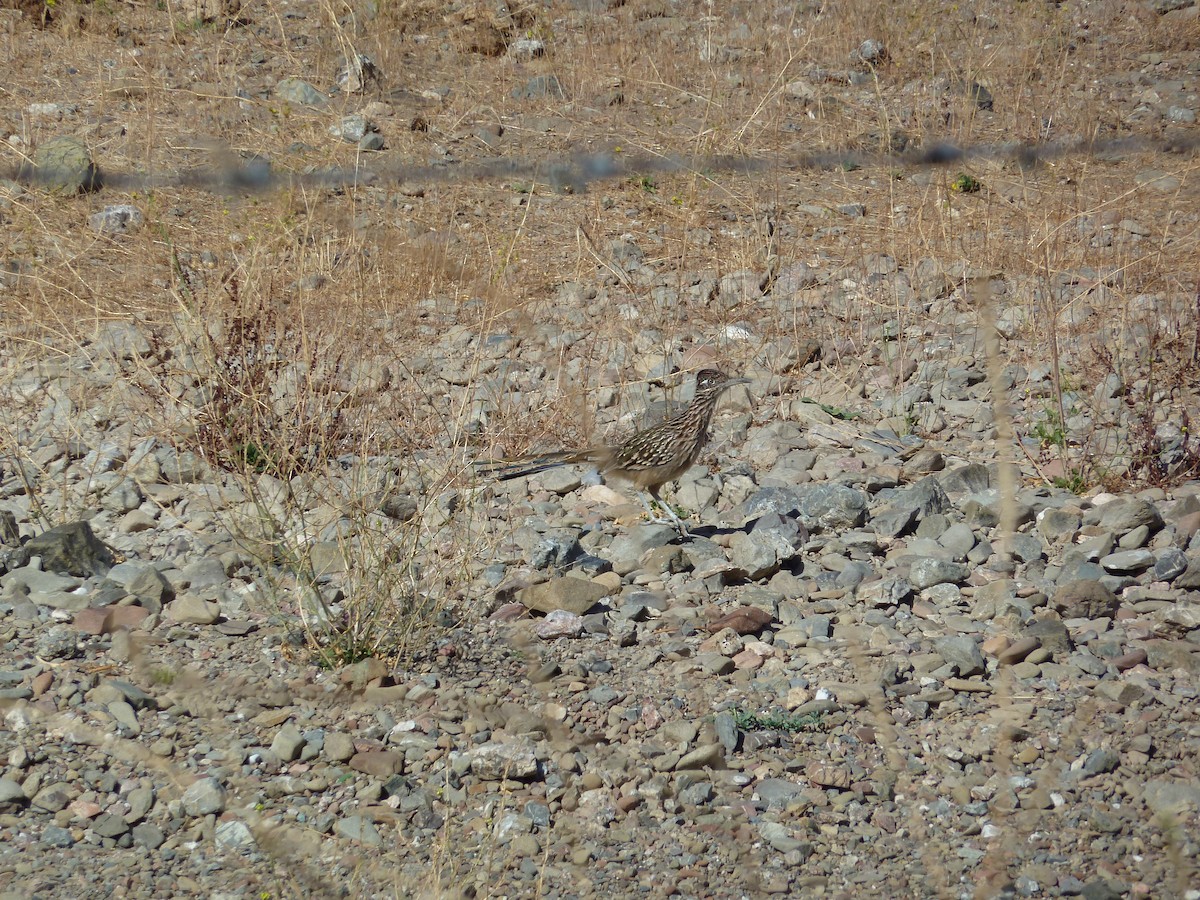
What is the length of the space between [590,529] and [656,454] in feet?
1.43

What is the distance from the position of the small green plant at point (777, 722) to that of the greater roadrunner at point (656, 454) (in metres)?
1.56

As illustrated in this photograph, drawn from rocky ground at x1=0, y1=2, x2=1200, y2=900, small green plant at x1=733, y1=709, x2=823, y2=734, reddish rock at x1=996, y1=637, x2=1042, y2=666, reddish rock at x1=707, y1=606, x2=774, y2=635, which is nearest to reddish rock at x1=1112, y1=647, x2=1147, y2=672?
rocky ground at x1=0, y1=2, x2=1200, y2=900

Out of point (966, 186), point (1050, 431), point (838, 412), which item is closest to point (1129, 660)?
point (1050, 431)

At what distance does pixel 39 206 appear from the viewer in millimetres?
8523

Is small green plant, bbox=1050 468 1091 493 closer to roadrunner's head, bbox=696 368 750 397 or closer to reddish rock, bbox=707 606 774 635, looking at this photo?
roadrunner's head, bbox=696 368 750 397

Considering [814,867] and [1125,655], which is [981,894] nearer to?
[814,867]

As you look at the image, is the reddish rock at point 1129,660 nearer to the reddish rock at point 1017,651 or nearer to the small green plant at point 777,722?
the reddish rock at point 1017,651

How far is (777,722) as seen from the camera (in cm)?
362

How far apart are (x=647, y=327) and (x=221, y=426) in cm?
291

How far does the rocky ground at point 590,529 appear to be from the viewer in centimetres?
316

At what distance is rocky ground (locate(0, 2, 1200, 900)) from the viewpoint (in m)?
3.16

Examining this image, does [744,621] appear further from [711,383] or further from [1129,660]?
[711,383]

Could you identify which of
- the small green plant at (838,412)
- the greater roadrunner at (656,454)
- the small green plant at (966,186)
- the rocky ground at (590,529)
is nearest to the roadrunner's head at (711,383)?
the greater roadrunner at (656,454)

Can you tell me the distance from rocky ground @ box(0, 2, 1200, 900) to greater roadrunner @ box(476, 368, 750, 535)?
0.22 meters
